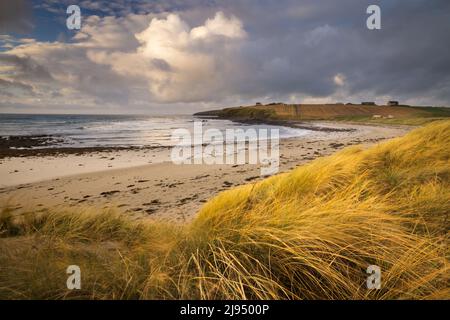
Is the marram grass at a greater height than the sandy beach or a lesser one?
greater

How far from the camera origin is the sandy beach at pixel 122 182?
6.53 m

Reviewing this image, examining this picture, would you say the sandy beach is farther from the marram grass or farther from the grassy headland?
the grassy headland

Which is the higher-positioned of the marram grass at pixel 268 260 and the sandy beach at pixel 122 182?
the marram grass at pixel 268 260

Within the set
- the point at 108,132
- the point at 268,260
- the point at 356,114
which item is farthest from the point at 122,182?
the point at 356,114

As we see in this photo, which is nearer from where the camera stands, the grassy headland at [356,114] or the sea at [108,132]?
the sea at [108,132]

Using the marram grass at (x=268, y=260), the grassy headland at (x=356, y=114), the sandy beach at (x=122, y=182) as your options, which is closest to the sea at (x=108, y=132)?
the sandy beach at (x=122, y=182)

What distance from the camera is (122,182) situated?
28.9ft

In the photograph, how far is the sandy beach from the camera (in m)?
6.53

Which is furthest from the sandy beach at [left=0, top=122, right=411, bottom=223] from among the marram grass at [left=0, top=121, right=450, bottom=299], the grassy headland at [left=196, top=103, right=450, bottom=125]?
the grassy headland at [left=196, top=103, right=450, bottom=125]

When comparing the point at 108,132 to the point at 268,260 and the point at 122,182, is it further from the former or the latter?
the point at 268,260

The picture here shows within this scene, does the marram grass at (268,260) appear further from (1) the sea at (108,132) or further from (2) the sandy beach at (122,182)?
(1) the sea at (108,132)

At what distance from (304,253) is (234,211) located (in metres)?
1.37
